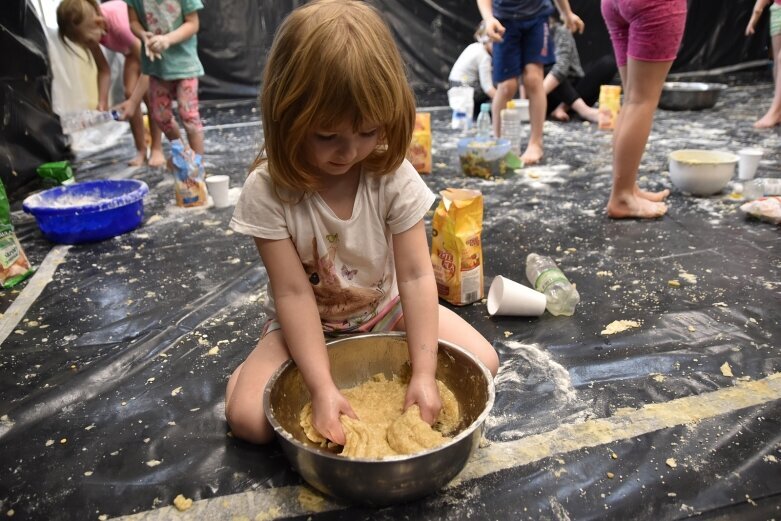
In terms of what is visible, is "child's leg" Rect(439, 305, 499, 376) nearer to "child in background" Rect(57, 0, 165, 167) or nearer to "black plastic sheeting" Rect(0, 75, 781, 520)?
"black plastic sheeting" Rect(0, 75, 781, 520)

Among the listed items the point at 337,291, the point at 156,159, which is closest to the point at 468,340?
the point at 337,291

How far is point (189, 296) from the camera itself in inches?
70.7

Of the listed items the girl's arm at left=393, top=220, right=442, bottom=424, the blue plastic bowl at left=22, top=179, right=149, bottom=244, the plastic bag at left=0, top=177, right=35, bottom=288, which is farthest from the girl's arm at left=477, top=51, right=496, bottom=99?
the girl's arm at left=393, top=220, right=442, bottom=424

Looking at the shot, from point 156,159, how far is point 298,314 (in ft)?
9.54

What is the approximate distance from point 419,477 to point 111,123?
4.68 m

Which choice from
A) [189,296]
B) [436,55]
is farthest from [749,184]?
[436,55]

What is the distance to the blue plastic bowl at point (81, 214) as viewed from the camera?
2.22m

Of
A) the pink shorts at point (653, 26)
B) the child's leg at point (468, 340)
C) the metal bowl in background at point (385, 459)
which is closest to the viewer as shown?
the metal bowl in background at point (385, 459)

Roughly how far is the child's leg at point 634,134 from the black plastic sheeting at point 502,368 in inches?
2.9

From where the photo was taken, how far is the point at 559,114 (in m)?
4.62

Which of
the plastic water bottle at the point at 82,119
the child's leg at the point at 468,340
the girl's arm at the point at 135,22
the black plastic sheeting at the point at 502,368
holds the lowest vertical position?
the black plastic sheeting at the point at 502,368

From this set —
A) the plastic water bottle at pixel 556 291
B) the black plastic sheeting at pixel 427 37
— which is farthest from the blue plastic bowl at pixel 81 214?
the black plastic sheeting at pixel 427 37

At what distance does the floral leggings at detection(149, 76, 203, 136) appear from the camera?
3.01 meters

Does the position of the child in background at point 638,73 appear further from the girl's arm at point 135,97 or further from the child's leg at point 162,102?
the girl's arm at point 135,97
